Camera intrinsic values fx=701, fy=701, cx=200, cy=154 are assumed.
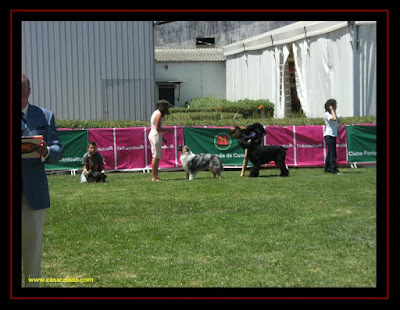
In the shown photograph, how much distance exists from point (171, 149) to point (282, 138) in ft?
8.53

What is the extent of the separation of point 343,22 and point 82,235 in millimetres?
3478

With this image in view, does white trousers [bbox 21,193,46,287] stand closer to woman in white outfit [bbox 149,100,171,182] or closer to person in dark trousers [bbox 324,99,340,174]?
person in dark trousers [bbox 324,99,340,174]

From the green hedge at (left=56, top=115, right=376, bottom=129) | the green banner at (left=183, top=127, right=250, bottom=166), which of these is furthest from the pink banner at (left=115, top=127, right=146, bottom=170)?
the green banner at (left=183, top=127, right=250, bottom=166)

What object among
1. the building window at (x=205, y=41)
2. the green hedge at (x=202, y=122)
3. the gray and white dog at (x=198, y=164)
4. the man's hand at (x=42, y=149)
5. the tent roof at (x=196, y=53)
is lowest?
the gray and white dog at (x=198, y=164)

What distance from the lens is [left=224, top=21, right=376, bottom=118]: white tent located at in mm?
5953

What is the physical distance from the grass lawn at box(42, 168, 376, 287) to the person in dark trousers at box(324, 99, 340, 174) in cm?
52

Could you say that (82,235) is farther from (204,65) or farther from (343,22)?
(204,65)

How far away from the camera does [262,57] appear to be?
13875 millimetres

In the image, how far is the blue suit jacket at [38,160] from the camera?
5.06 meters

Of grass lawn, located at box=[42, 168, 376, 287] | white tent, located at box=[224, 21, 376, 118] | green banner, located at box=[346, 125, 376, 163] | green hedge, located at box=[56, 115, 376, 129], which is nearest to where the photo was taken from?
grass lawn, located at box=[42, 168, 376, 287]

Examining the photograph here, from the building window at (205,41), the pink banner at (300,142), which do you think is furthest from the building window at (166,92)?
the building window at (205,41)

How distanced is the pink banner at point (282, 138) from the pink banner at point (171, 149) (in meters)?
2.09

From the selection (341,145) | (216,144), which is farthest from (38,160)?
(216,144)

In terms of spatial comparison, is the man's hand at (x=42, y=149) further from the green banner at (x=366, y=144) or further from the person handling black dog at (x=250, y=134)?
the person handling black dog at (x=250, y=134)
